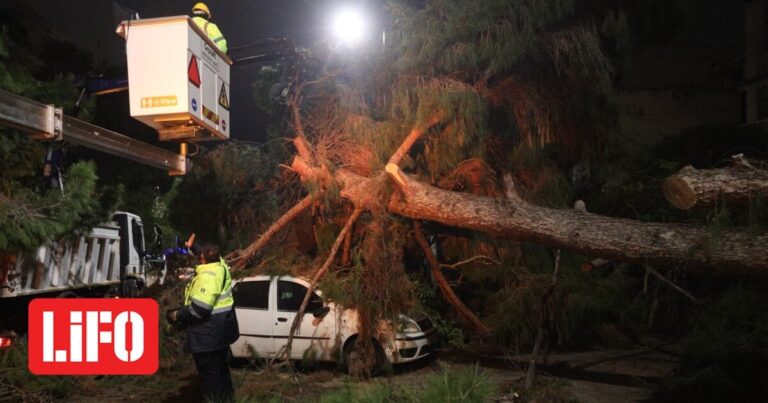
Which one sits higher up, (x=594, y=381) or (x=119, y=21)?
(x=119, y=21)

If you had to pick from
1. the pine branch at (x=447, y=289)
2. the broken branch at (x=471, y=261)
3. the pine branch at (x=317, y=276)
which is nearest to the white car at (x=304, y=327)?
the pine branch at (x=317, y=276)

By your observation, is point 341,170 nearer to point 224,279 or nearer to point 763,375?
point 224,279

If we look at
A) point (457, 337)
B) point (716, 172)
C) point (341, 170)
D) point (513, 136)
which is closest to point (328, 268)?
point (341, 170)

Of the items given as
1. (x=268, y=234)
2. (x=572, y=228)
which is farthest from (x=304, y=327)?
(x=572, y=228)

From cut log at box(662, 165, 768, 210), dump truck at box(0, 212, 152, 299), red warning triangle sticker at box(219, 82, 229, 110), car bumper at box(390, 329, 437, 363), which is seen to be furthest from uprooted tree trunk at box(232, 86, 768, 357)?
red warning triangle sticker at box(219, 82, 229, 110)

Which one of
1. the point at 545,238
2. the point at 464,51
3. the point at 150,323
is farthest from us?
the point at 464,51

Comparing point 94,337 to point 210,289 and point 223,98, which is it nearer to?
point 210,289

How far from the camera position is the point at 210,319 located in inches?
190

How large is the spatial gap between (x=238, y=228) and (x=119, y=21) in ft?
14.0

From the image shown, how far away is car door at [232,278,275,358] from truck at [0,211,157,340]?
96.0 inches

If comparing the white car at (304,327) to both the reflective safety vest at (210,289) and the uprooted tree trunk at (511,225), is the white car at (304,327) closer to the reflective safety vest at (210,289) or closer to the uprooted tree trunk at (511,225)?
the uprooted tree trunk at (511,225)

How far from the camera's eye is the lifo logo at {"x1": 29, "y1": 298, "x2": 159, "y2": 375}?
4109mm

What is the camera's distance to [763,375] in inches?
220

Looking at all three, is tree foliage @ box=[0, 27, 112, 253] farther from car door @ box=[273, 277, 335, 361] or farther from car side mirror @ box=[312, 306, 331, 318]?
car side mirror @ box=[312, 306, 331, 318]
